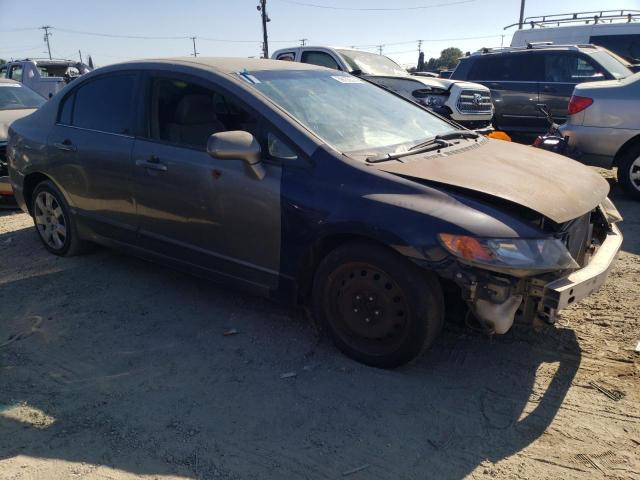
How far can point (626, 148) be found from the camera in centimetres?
677

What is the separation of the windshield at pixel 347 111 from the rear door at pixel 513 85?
6915 mm

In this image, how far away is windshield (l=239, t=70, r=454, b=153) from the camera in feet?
11.5

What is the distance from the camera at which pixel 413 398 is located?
9.75 ft

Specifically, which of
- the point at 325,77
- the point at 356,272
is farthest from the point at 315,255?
the point at 325,77

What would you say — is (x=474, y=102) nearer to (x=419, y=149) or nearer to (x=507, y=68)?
(x=507, y=68)

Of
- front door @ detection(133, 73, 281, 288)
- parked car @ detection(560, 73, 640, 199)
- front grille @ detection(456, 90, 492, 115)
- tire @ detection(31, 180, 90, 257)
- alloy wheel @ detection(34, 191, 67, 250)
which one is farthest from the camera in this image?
front grille @ detection(456, 90, 492, 115)

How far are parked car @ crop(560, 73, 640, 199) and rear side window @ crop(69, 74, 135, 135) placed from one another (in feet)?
17.8

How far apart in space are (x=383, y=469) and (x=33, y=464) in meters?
1.61

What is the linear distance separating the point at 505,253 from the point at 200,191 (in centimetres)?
200

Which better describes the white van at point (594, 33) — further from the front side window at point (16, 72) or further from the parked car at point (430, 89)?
the front side window at point (16, 72)

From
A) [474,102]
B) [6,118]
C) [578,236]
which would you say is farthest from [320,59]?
[578,236]

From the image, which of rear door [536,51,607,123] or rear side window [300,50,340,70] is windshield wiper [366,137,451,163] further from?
rear door [536,51,607,123]

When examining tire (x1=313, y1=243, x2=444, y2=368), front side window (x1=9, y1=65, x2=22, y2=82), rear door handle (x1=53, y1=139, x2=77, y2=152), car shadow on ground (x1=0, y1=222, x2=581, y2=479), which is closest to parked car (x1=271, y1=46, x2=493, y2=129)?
rear door handle (x1=53, y1=139, x2=77, y2=152)

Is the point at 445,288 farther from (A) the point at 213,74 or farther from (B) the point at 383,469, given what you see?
(A) the point at 213,74
